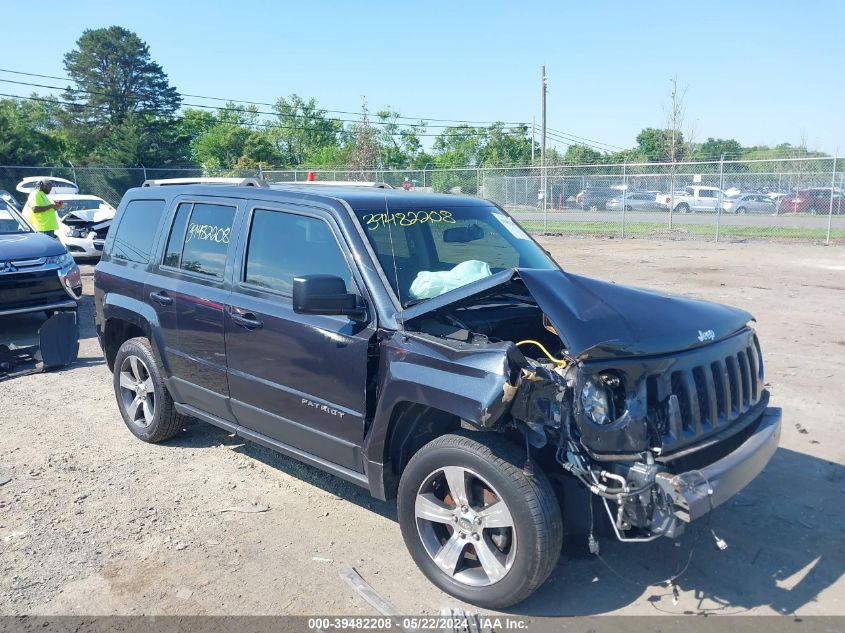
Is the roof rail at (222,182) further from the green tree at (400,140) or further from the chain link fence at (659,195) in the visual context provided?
the green tree at (400,140)

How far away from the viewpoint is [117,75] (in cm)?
6084

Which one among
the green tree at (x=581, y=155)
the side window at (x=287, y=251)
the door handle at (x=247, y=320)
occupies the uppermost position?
the green tree at (x=581, y=155)

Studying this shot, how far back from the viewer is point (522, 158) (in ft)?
196

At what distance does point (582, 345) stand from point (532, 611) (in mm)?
1288

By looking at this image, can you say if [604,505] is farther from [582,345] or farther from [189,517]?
[189,517]

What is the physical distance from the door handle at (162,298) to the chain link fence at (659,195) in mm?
14132

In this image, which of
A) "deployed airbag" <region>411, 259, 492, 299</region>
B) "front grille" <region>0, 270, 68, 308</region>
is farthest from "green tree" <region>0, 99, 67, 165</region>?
"deployed airbag" <region>411, 259, 492, 299</region>

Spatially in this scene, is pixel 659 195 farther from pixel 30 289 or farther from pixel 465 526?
pixel 465 526

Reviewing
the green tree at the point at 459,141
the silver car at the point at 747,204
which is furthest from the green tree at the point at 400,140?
the silver car at the point at 747,204

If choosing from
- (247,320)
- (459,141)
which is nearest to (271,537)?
(247,320)

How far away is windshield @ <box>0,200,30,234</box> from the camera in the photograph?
8.98 metres

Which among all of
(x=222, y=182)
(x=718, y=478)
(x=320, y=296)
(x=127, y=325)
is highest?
(x=222, y=182)

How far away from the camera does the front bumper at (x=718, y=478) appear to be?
115 inches

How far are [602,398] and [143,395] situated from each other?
3.83 metres
